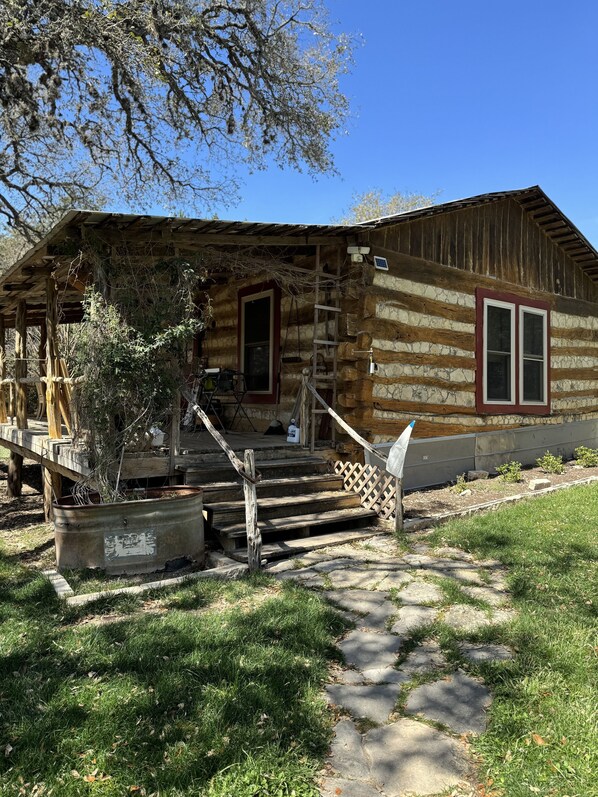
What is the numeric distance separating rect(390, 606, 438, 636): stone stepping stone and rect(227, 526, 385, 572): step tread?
1549mm

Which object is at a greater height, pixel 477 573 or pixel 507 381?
pixel 507 381

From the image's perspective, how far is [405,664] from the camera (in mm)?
3500

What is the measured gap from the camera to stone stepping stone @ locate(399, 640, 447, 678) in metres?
3.42

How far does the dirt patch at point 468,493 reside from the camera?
7.41 metres

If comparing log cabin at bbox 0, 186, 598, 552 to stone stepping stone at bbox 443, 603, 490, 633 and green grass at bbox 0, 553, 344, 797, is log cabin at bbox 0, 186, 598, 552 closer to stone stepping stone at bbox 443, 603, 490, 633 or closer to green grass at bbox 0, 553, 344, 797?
green grass at bbox 0, 553, 344, 797

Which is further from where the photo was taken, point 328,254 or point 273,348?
point 273,348

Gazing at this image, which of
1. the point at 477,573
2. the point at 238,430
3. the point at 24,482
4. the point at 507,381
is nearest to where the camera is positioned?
the point at 477,573

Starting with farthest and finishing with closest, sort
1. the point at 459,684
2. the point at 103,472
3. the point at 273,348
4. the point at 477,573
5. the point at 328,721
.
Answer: the point at 273,348 < the point at 103,472 < the point at 477,573 < the point at 459,684 < the point at 328,721

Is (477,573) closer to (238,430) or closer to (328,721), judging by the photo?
(328,721)

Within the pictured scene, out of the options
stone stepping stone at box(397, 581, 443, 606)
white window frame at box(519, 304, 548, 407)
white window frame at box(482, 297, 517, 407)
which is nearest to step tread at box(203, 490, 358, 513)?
stone stepping stone at box(397, 581, 443, 606)

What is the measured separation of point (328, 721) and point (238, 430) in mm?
7173

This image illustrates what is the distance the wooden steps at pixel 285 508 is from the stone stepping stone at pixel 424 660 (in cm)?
205

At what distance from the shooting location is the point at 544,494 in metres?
8.26

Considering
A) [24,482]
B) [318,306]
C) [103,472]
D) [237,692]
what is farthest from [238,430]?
[237,692]
